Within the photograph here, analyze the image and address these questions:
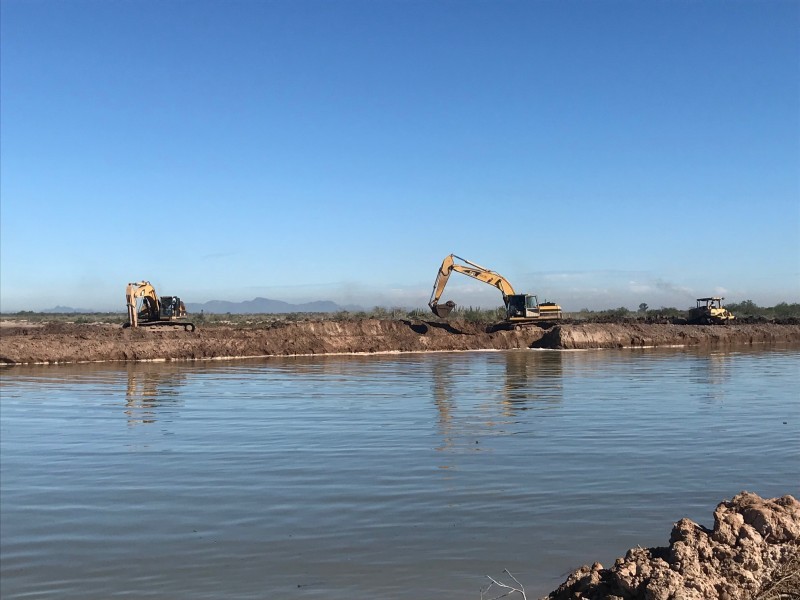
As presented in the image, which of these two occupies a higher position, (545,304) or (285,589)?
(545,304)

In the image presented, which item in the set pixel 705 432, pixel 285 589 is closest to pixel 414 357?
pixel 705 432

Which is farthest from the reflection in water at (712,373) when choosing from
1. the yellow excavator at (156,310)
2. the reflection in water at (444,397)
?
the yellow excavator at (156,310)

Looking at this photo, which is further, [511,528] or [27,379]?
[27,379]

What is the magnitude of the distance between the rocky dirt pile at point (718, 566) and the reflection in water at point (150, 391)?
12.1m

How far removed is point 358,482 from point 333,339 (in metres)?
30.2

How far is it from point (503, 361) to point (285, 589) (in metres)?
27.6

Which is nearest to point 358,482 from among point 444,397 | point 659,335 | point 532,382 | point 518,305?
point 444,397

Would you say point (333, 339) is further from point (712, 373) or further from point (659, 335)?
point (659, 335)

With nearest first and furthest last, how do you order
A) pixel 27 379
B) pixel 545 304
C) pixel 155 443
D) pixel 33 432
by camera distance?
pixel 155 443, pixel 33 432, pixel 27 379, pixel 545 304

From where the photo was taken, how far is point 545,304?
46188 mm

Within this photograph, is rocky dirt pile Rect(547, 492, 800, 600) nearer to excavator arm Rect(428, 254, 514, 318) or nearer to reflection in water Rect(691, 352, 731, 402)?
reflection in water Rect(691, 352, 731, 402)

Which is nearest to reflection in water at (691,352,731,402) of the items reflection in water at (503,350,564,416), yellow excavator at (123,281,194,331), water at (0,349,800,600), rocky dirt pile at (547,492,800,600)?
water at (0,349,800,600)

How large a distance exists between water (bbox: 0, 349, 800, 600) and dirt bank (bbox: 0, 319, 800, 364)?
13.2 m

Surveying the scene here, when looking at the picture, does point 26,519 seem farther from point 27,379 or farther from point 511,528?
point 27,379
